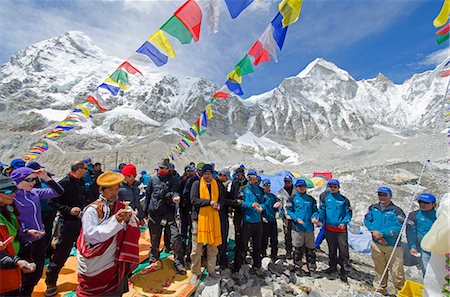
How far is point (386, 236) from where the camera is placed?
404 centimetres

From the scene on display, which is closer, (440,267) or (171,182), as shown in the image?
(440,267)

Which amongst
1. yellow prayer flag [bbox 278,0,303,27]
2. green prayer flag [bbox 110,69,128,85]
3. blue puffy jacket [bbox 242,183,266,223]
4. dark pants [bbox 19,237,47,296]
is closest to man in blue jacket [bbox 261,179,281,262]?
blue puffy jacket [bbox 242,183,266,223]

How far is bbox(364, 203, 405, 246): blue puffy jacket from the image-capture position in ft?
13.1

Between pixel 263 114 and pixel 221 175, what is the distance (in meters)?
94.5

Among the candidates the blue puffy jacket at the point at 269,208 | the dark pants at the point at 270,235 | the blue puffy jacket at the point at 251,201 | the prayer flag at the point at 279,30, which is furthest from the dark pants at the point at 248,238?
the prayer flag at the point at 279,30

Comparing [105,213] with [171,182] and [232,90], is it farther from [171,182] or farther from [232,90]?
[232,90]

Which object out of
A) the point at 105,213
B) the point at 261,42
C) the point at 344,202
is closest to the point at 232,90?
the point at 261,42

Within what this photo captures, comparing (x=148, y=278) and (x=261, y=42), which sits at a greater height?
(x=261, y=42)

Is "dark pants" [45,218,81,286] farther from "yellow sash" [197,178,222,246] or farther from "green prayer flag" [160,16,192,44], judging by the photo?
"green prayer flag" [160,16,192,44]

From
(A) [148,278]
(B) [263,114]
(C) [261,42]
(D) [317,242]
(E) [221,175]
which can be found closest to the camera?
(A) [148,278]

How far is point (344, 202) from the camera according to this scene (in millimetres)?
4508

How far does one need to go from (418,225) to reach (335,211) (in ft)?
4.03

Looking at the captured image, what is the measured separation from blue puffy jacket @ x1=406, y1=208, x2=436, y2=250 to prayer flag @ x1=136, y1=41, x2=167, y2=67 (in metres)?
5.22

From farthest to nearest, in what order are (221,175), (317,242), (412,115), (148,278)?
(412,115), (317,242), (221,175), (148,278)
